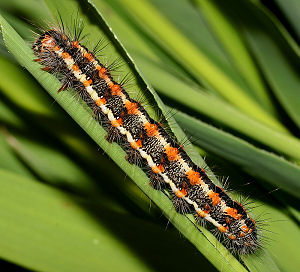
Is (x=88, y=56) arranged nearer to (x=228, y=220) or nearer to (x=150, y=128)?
(x=150, y=128)

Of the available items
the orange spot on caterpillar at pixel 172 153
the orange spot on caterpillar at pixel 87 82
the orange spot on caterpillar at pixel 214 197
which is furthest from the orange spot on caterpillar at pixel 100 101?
the orange spot on caterpillar at pixel 214 197

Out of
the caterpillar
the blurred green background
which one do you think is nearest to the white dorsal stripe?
the caterpillar

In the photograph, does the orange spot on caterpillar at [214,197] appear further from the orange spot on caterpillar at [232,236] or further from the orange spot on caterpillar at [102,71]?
the orange spot on caterpillar at [102,71]

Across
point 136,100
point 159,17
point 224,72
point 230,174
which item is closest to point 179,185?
point 230,174

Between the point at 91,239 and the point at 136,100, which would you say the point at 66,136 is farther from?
the point at 91,239

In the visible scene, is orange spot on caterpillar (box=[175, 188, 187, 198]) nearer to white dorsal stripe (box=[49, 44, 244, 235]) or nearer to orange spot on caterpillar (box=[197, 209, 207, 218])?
white dorsal stripe (box=[49, 44, 244, 235])

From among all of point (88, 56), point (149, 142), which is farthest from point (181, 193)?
point (88, 56)
